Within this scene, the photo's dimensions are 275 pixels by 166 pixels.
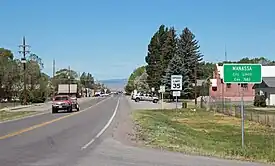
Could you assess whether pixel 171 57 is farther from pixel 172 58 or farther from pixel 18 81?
pixel 18 81

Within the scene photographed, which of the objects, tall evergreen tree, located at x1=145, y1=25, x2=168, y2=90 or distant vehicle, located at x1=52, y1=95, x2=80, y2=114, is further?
tall evergreen tree, located at x1=145, y1=25, x2=168, y2=90

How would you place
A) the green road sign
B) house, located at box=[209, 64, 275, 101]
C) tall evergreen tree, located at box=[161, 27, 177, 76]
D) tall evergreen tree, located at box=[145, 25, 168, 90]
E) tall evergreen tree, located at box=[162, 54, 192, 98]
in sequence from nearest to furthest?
the green road sign < house, located at box=[209, 64, 275, 101] < tall evergreen tree, located at box=[162, 54, 192, 98] < tall evergreen tree, located at box=[161, 27, 177, 76] < tall evergreen tree, located at box=[145, 25, 168, 90]

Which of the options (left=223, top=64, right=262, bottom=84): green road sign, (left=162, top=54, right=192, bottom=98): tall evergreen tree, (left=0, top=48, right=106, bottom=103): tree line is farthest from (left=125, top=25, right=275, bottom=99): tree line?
(left=223, top=64, right=262, bottom=84): green road sign

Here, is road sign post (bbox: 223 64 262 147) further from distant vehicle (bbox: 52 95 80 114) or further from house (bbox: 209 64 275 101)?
house (bbox: 209 64 275 101)

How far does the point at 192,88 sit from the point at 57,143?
269 feet

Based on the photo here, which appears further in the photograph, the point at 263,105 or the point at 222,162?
the point at 263,105

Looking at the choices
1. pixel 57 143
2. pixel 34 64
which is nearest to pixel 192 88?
pixel 34 64

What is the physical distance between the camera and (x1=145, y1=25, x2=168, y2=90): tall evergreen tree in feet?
376

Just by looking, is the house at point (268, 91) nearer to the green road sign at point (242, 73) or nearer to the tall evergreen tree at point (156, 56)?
the tall evergreen tree at point (156, 56)

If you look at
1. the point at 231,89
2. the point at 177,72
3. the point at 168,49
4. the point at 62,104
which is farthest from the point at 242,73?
the point at 168,49

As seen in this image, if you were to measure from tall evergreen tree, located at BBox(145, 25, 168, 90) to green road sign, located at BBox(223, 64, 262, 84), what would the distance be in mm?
95076

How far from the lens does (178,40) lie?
108938 millimetres

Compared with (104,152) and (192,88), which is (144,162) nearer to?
(104,152)

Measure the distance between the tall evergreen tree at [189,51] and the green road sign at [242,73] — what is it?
81.5 meters
